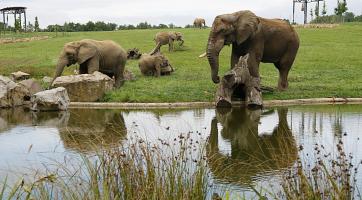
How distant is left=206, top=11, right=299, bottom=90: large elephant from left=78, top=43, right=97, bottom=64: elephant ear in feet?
11.8

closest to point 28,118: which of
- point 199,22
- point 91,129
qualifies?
point 91,129

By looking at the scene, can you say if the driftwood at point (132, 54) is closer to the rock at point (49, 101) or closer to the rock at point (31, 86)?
the rock at point (31, 86)

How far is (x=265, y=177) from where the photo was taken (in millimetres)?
6766

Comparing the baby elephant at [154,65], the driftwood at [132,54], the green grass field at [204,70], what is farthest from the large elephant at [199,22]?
the baby elephant at [154,65]

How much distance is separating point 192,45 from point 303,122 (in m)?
20.1

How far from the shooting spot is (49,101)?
12.7m

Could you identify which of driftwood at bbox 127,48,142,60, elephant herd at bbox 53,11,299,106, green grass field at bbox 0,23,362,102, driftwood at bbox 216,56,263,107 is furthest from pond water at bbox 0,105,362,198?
driftwood at bbox 127,48,142,60

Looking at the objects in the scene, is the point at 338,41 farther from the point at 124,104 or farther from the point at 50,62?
the point at 124,104

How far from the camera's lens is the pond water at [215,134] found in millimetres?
7098

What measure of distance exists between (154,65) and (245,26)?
5.43 m

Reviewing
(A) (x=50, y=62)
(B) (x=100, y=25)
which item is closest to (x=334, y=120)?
(A) (x=50, y=62)

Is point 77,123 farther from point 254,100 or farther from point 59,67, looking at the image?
point 59,67

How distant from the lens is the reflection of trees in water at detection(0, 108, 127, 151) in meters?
9.24

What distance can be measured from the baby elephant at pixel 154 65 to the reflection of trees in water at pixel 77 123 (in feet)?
18.5
